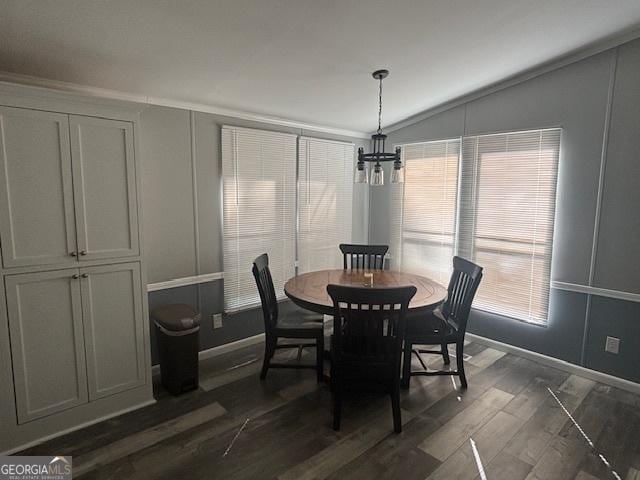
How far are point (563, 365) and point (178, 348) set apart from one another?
3.20 m

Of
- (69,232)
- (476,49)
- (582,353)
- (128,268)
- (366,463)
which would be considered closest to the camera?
(366,463)

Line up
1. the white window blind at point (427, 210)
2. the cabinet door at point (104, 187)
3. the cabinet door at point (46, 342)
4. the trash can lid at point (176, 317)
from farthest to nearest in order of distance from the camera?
1. the white window blind at point (427, 210)
2. the trash can lid at point (176, 317)
3. the cabinet door at point (104, 187)
4. the cabinet door at point (46, 342)

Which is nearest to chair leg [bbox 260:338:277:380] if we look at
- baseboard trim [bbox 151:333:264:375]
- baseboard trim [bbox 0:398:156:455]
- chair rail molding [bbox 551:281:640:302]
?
baseboard trim [bbox 151:333:264:375]

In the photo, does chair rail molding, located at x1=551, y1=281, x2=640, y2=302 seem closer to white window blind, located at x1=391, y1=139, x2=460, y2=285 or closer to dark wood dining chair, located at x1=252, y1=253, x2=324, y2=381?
white window blind, located at x1=391, y1=139, x2=460, y2=285

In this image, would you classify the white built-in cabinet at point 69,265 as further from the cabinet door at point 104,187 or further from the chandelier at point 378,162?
the chandelier at point 378,162

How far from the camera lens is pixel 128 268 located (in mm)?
2402

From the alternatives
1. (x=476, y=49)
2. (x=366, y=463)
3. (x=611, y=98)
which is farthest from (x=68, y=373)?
(x=611, y=98)

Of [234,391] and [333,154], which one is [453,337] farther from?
[333,154]

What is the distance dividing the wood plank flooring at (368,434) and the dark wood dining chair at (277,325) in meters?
0.19

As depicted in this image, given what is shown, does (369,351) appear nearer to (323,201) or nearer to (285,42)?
(285,42)

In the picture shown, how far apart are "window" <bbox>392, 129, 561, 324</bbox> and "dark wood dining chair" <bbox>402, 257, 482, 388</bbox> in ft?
2.38

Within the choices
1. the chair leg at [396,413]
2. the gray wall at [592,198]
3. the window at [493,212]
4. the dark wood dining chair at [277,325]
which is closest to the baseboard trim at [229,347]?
the dark wood dining chair at [277,325]

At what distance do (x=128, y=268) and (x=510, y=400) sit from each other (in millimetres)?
2879

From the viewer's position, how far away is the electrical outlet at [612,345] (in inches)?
113
